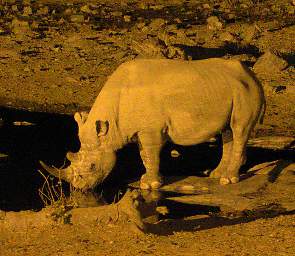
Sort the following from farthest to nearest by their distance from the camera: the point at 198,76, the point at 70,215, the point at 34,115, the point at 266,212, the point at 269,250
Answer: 1. the point at 34,115
2. the point at 198,76
3. the point at 266,212
4. the point at 70,215
5. the point at 269,250

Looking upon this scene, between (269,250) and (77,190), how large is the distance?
3.38 metres

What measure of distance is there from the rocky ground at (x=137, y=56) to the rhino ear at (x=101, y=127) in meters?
1.61

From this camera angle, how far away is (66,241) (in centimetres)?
863

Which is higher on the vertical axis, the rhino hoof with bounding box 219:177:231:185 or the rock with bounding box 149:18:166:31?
the rock with bounding box 149:18:166:31

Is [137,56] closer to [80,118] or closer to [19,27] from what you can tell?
[19,27]

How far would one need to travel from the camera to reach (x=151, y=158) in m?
11.3

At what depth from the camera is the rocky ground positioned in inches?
335

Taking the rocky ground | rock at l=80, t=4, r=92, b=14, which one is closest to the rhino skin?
the rocky ground

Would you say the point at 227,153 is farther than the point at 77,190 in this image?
Yes

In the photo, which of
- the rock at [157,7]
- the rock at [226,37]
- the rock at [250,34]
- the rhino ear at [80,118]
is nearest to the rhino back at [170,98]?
the rhino ear at [80,118]

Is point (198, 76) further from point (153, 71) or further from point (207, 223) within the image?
point (207, 223)

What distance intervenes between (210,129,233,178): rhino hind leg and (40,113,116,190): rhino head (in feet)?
4.65

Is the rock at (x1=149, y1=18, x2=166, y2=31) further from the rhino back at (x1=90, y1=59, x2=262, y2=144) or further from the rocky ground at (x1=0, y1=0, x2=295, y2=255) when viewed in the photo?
the rhino back at (x1=90, y1=59, x2=262, y2=144)

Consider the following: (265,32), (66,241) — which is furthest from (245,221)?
(265,32)
